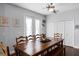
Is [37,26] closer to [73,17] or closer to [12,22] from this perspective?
[12,22]

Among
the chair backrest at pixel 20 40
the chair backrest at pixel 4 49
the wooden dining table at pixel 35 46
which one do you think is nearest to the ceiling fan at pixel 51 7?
the wooden dining table at pixel 35 46

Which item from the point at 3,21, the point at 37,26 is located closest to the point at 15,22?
the point at 3,21

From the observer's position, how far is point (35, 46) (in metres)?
1.15

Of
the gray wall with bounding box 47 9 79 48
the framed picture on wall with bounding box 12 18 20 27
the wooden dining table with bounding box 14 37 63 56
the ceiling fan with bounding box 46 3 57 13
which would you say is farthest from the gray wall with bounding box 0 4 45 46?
the gray wall with bounding box 47 9 79 48

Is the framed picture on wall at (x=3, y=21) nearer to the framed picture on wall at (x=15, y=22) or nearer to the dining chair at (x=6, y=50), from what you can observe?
the framed picture on wall at (x=15, y=22)

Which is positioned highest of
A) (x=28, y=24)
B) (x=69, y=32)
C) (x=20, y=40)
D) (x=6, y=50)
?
(x=28, y=24)

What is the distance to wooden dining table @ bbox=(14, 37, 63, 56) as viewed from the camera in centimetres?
105

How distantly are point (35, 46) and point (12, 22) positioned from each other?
46 centimetres

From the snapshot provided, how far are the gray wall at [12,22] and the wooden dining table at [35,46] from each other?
0.47ft

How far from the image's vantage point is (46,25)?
1164 millimetres

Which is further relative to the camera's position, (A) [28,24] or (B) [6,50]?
(A) [28,24]

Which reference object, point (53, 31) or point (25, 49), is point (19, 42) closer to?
point (25, 49)

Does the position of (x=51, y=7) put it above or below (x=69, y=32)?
above

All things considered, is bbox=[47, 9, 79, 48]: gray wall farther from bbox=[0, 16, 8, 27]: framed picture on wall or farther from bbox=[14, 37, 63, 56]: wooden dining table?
bbox=[0, 16, 8, 27]: framed picture on wall
